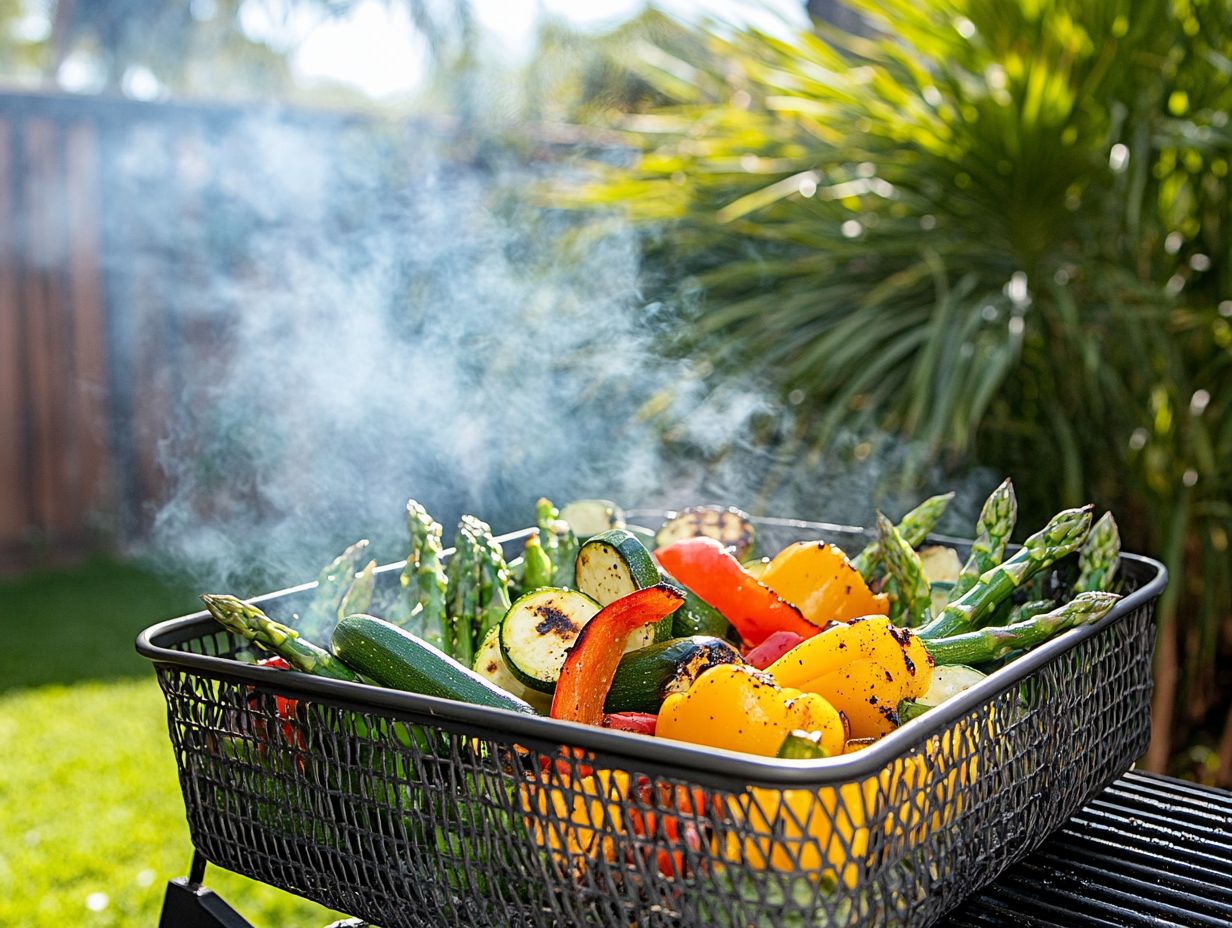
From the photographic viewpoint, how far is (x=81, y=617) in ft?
17.7

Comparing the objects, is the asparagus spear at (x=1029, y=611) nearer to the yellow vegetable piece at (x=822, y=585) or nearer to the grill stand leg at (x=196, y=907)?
the yellow vegetable piece at (x=822, y=585)

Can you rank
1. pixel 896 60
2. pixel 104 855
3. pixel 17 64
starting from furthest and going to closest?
pixel 17 64, pixel 896 60, pixel 104 855

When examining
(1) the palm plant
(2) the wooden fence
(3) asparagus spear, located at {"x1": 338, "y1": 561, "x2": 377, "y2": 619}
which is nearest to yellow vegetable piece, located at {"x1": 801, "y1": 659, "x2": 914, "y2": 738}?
(3) asparagus spear, located at {"x1": 338, "y1": 561, "x2": 377, "y2": 619}

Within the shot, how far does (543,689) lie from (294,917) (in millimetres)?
2017

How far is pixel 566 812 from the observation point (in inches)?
39.7

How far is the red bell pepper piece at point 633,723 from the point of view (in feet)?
3.95

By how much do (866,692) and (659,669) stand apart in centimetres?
22

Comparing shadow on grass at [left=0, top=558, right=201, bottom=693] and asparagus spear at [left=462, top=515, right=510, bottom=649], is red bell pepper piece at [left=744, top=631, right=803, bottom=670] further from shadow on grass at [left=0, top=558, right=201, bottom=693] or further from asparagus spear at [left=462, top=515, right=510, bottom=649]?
shadow on grass at [left=0, top=558, right=201, bottom=693]

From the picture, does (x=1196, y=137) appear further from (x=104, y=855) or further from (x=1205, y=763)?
(x=104, y=855)

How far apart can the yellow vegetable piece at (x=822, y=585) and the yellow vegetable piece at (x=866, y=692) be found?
32 centimetres

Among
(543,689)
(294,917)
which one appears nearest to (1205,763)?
(294,917)

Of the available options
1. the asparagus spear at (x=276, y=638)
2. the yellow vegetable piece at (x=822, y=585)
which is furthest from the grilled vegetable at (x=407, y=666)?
the yellow vegetable piece at (x=822, y=585)

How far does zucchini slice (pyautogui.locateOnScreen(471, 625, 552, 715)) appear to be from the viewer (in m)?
1.35

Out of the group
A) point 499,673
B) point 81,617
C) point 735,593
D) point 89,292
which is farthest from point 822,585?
point 89,292
